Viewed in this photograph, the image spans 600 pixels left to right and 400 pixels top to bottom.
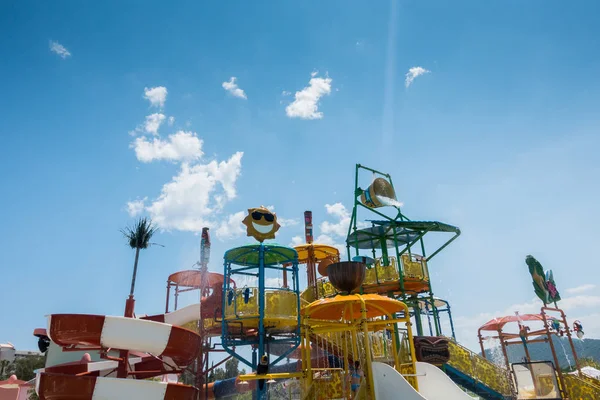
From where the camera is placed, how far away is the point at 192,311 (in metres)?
17.9

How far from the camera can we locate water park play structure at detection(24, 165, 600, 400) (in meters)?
8.92

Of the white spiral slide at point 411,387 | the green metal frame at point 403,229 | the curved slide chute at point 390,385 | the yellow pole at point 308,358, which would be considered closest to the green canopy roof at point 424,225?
the green metal frame at point 403,229

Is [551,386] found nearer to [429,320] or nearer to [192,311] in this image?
[429,320]

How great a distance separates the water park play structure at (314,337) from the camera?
29.3 feet

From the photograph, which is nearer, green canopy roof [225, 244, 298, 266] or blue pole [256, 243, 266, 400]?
blue pole [256, 243, 266, 400]

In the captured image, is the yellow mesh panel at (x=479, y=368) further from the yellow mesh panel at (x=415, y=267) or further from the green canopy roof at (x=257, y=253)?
the green canopy roof at (x=257, y=253)

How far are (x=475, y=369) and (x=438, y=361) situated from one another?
2306mm

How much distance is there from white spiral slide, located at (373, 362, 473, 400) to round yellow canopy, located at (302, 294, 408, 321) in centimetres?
157

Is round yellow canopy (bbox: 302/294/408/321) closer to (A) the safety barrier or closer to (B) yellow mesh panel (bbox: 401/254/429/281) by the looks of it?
(B) yellow mesh panel (bbox: 401/254/429/281)

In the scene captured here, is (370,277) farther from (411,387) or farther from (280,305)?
(411,387)

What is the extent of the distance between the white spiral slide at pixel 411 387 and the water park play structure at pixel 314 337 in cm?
3

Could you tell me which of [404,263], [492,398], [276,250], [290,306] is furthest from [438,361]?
[276,250]

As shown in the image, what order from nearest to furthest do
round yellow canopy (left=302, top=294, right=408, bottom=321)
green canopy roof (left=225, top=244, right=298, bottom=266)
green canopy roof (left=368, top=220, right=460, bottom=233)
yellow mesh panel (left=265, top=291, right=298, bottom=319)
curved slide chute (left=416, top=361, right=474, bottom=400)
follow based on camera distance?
round yellow canopy (left=302, top=294, right=408, bottom=321) → curved slide chute (left=416, top=361, right=474, bottom=400) → yellow mesh panel (left=265, top=291, right=298, bottom=319) → green canopy roof (left=225, top=244, right=298, bottom=266) → green canopy roof (left=368, top=220, right=460, bottom=233)

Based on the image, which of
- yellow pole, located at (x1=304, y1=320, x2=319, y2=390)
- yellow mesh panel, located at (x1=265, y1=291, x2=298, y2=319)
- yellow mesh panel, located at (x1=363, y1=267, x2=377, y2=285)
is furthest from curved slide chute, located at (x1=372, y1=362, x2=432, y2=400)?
yellow mesh panel, located at (x1=363, y1=267, x2=377, y2=285)
